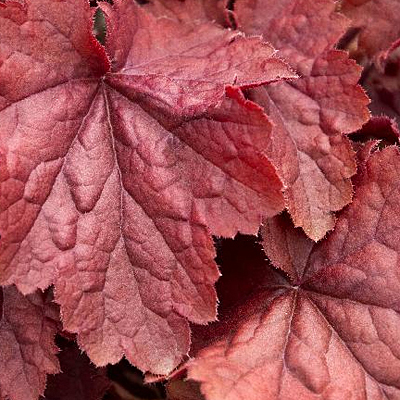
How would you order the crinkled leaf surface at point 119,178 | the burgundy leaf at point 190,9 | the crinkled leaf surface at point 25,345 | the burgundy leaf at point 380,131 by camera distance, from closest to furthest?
the crinkled leaf surface at point 119,178 < the crinkled leaf surface at point 25,345 < the burgundy leaf at point 380,131 < the burgundy leaf at point 190,9

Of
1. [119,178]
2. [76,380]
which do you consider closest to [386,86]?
[119,178]

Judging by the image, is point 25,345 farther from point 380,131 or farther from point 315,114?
point 380,131

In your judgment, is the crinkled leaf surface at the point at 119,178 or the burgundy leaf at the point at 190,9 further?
the burgundy leaf at the point at 190,9

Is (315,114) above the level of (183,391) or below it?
above

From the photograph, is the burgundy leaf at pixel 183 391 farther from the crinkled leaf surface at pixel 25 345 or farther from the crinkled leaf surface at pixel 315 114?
the crinkled leaf surface at pixel 315 114

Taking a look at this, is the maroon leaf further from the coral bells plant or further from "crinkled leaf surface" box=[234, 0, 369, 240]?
"crinkled leaf surface" box=[234, 0, 369, 240]

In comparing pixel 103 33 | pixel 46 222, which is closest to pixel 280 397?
pixel 46 222

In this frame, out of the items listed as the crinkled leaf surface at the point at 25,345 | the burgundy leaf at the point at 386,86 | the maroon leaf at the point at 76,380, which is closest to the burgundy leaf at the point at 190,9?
the burgundy leaf at the point at 386,86

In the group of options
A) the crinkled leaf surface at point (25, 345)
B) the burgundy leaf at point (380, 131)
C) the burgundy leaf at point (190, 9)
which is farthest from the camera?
the burgundy leaf at point (190, 9)
